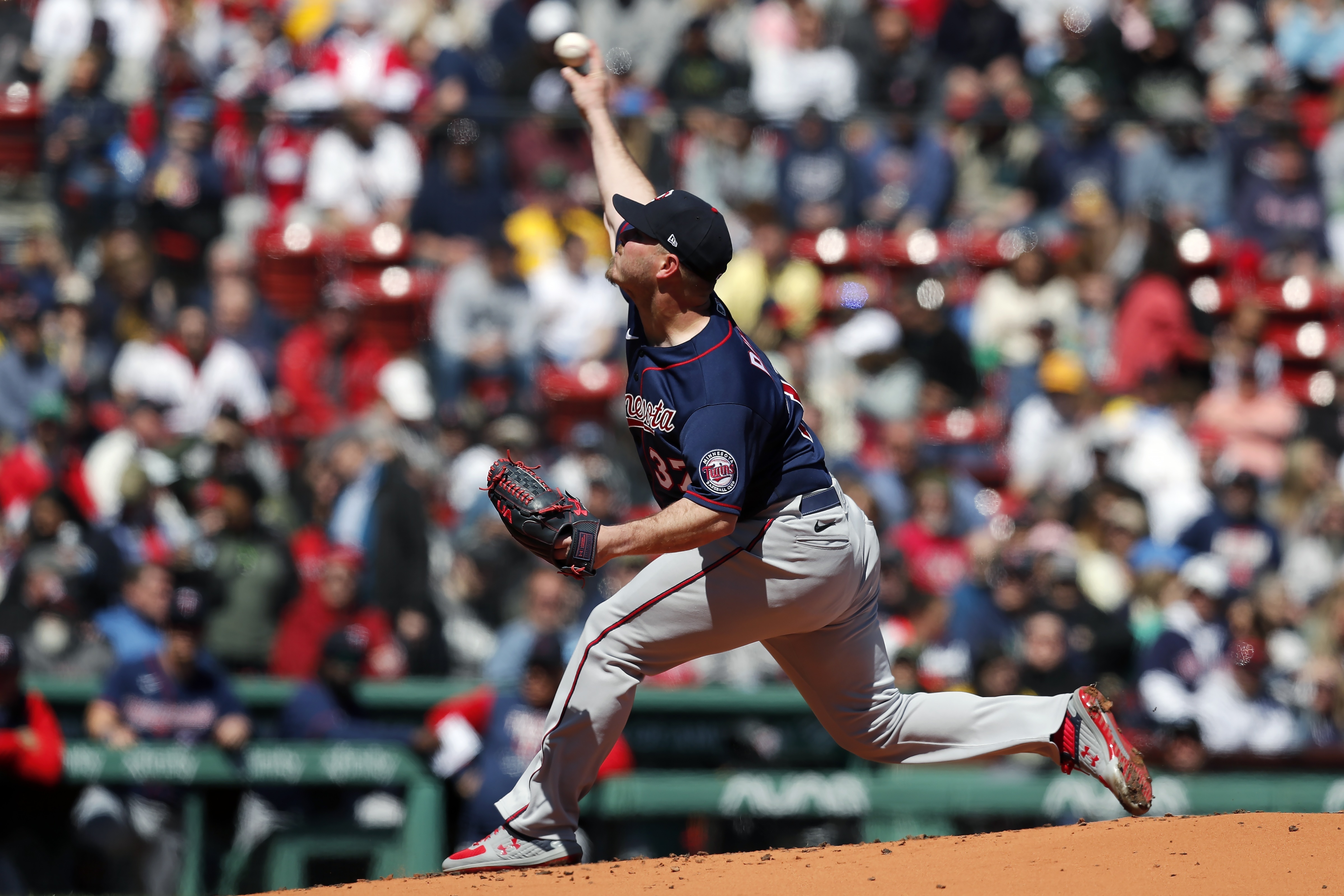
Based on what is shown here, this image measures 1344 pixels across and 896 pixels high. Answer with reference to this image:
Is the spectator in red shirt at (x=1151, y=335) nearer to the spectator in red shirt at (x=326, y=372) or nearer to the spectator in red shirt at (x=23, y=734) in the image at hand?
the spectator in red shirt at (x=326, y=372)

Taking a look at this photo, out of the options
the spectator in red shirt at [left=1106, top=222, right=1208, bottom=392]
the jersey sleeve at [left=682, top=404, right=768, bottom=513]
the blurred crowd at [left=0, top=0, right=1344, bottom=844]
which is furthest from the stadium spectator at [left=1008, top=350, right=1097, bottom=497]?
the jersey sleeve at [left=682, top=404, right=768, bottom=513]

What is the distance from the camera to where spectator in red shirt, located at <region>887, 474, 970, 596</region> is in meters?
9.21

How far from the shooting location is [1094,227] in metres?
11.8

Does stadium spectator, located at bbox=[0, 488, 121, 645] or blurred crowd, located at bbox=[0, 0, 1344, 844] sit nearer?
stadium spectator, located at bbox=[0, 488, 121, 645]

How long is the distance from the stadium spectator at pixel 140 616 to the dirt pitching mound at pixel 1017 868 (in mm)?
3697

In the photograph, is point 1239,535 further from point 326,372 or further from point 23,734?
point 23,734

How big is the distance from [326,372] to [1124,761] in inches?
281

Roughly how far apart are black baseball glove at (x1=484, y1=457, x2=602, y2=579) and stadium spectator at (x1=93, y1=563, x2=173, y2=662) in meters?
4.12

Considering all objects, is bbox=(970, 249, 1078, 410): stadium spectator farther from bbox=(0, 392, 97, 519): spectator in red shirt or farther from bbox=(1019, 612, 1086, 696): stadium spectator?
bbox=(0, 392, 97, 519): spectator in red shirt

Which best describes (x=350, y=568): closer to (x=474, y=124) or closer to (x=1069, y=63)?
(x=474, y=124)

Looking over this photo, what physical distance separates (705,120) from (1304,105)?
496 centimetres

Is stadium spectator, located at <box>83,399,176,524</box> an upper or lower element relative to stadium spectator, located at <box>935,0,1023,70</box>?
lower

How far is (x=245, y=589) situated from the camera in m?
8.47

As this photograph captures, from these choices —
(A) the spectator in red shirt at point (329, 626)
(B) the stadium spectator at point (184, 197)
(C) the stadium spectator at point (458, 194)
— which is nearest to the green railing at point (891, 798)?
(A) the spectator in red shirt at point (329, 626)
